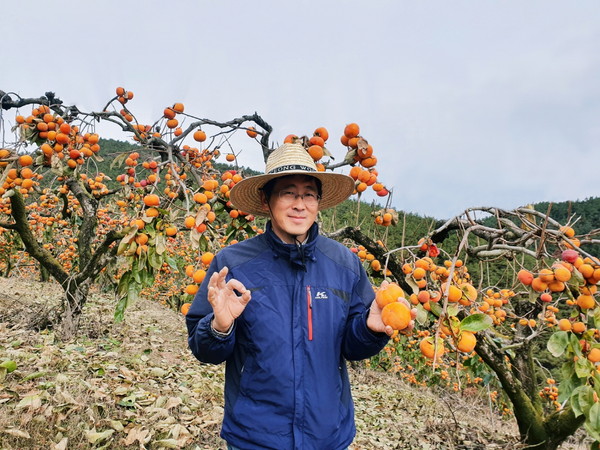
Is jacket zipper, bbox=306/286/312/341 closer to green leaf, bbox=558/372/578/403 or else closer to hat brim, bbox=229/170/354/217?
hat brim, bbox=229/170/354/217

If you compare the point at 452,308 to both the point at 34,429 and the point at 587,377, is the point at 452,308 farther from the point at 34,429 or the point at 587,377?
the point at 34,429

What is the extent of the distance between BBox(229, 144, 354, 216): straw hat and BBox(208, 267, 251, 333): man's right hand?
0.53 metres

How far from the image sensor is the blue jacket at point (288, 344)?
53.9 inches

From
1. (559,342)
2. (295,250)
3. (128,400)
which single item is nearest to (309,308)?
(295,250)

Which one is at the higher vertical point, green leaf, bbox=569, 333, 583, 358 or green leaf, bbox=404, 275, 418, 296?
green leaf, bbox=404, 275, 418, 296

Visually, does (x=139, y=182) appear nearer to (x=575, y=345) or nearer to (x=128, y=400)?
(x=128, y=400)

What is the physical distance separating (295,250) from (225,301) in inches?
13.7

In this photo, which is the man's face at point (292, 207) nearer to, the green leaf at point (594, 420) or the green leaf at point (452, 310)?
the green leaf at point (452, 310)

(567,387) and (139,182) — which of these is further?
(139,182)

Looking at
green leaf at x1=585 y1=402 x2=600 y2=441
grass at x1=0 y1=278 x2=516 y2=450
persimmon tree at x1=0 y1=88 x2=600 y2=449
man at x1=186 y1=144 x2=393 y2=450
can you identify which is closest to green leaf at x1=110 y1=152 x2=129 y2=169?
persimmon tree at x1=0 y1=88 x2=600 y2=449

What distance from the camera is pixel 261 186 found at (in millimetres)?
1856

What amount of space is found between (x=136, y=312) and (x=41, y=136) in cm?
502

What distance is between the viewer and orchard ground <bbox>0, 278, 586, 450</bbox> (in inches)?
94.6

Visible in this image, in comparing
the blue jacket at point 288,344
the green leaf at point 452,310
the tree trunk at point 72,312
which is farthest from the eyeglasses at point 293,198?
the tree trunk at point 72,312
